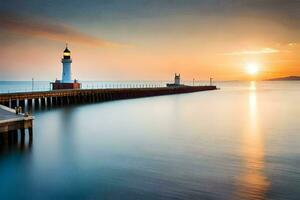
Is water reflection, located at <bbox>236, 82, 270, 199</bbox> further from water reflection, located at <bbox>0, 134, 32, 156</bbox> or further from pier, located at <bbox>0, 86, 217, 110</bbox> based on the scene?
pier, located at <bbox>0, 86, 217, 110</bbox>

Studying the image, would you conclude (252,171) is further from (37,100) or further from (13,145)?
(37,100)

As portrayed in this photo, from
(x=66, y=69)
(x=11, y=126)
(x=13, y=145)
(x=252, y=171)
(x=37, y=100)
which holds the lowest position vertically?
(x=252, y=171)

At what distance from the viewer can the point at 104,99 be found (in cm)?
4719

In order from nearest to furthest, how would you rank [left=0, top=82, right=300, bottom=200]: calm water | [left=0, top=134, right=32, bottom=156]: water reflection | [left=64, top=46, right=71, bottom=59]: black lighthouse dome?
[left=0, top=82, right=300, bottom=200]: calm water, [left=0, top=134, right=32, bottom=156]: water reflection, [left=64, top=46, right=71, bottom=59]: black lighthouse dome

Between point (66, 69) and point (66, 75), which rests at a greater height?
point (66, 69)

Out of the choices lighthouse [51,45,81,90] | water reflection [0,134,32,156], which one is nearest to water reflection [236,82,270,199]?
water reflection [0,134,32,156]

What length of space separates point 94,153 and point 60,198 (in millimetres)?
5218

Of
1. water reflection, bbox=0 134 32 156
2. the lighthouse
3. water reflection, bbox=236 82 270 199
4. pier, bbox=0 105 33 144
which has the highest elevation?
the lighthouse

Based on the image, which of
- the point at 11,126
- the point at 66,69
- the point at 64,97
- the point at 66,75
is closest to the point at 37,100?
the point at 64,97

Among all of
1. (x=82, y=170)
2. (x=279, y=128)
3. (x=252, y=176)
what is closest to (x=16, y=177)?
(x=82, y=170)

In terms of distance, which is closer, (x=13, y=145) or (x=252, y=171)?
(x=252, y=171)

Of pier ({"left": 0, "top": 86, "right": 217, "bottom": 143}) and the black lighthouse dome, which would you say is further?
the black lighthouse dome

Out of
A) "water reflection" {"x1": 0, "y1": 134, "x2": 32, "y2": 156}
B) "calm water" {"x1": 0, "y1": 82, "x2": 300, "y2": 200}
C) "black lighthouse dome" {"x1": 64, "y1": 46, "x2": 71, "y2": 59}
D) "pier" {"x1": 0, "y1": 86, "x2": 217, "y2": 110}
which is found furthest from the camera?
"black lighthouse dome" {"x1": 64, "y1": 46, "x2": 71, "y2": 59}

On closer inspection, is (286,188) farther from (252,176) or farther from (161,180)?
(161,180)
